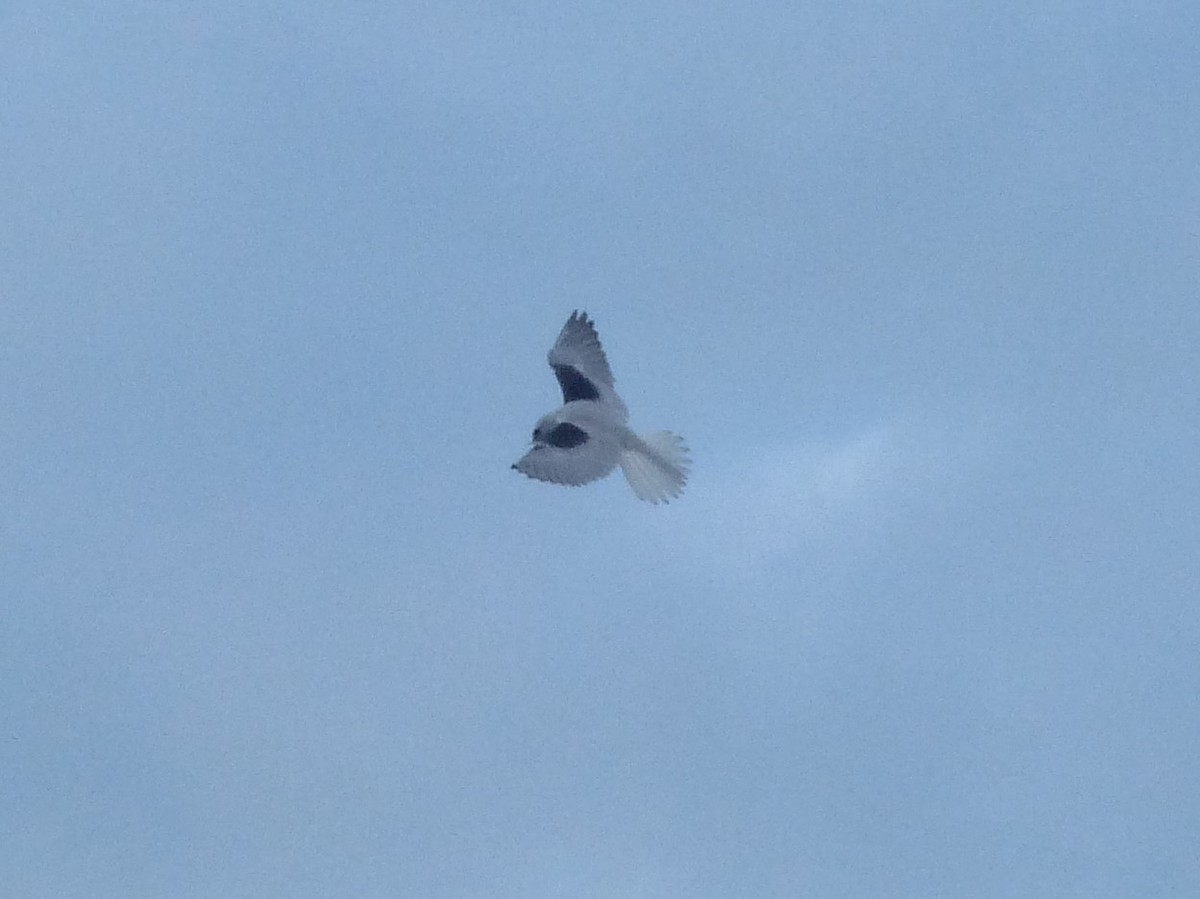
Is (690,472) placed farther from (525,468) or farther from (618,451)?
(525,468)

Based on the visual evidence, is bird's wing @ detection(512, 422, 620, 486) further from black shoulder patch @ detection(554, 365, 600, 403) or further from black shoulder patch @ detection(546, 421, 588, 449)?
black shoulder patch @ detection(554, 365, 600, 403)

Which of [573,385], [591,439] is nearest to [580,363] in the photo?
[573,385]

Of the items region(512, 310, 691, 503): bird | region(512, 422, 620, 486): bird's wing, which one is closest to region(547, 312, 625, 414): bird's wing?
region(512, 310, 691, 503): bird

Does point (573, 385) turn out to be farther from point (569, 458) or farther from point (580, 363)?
point (569, 458)

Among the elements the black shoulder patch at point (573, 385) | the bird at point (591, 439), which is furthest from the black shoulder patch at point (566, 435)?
the black shoulder patch at point (573, 385)

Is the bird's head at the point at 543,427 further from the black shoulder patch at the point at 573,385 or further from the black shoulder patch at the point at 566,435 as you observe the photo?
the black shoulder patch at the point at 573,385

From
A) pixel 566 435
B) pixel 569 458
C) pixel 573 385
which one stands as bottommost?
pixel 569 458
